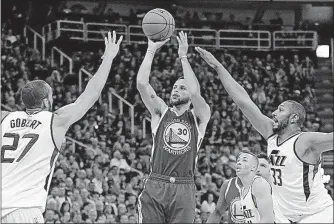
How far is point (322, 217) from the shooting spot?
296 inches

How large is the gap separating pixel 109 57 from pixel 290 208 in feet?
8.73

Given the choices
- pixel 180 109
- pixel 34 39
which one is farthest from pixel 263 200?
pixel 34 39

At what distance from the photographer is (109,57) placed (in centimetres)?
660

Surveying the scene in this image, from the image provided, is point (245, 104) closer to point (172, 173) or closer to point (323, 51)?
point (172, 173)

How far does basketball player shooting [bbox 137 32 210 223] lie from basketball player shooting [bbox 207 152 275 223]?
1.15 meters

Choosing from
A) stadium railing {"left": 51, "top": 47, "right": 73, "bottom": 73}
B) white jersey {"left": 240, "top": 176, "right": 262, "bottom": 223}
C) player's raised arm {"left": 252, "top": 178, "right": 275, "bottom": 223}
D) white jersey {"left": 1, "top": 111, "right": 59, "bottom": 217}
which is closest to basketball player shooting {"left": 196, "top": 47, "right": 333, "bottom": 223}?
player's raised arm {"left": 252, "top": 178, "right": 275, "bottom": 223}

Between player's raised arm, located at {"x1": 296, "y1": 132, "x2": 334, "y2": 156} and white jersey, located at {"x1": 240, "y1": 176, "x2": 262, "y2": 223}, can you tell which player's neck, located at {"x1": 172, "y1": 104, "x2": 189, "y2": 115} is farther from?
white jersey, located at {"x1": 240, "y1": 176, "x2": 262, "y2": 223}

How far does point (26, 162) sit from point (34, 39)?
16943mm

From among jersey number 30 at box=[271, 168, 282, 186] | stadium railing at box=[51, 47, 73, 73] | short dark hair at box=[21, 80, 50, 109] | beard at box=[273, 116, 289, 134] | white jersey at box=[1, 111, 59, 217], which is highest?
stadium railing at box=[51, 47, 73, 73]

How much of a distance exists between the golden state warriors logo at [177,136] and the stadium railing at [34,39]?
14420mm

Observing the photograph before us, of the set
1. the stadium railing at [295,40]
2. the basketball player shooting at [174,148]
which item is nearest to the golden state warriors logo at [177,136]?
the basketball player shooting at [174,148]

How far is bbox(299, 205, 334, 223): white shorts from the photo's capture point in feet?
24.5

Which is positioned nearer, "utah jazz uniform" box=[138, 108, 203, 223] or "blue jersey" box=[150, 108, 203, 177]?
"utah jazz uniform" box=[138, 108, 203, 223]

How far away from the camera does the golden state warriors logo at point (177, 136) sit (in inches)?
324
